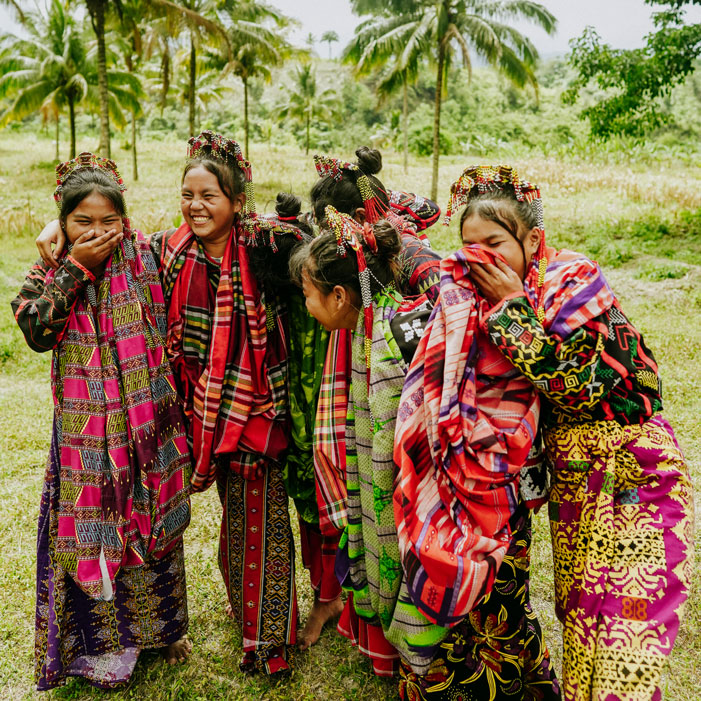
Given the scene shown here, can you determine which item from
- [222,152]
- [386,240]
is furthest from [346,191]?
[386,240]

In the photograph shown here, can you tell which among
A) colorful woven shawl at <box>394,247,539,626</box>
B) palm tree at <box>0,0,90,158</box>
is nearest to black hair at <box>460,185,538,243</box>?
colorful woven shawl at <box>394,247,539,626</box>

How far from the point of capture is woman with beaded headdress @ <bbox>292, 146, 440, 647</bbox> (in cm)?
224

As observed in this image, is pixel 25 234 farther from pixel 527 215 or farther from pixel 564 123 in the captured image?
pixel 564 123

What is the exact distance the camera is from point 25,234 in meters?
12.5

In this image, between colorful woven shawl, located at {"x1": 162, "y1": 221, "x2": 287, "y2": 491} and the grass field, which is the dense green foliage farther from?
colorful woven shawl, located at {"x1": 162, "y1": 221, "x2": 287, "y2": 491}

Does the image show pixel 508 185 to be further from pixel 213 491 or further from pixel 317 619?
pixel 213 491

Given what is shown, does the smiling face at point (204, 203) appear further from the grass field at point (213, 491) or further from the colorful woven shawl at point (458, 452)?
the colorful woven shawl at point (458, 452)

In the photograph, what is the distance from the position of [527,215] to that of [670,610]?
1156 millimetres

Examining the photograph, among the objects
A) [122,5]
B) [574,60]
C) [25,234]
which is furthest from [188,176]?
[122,5]

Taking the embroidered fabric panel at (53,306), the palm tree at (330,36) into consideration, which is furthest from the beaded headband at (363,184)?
the palm tree at (330,36)

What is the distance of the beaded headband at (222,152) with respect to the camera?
2.39 meters

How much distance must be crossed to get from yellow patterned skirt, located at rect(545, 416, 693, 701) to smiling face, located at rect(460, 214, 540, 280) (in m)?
0.51

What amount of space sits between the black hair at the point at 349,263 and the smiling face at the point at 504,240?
0.27 m

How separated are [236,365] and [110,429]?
501 millimetres
